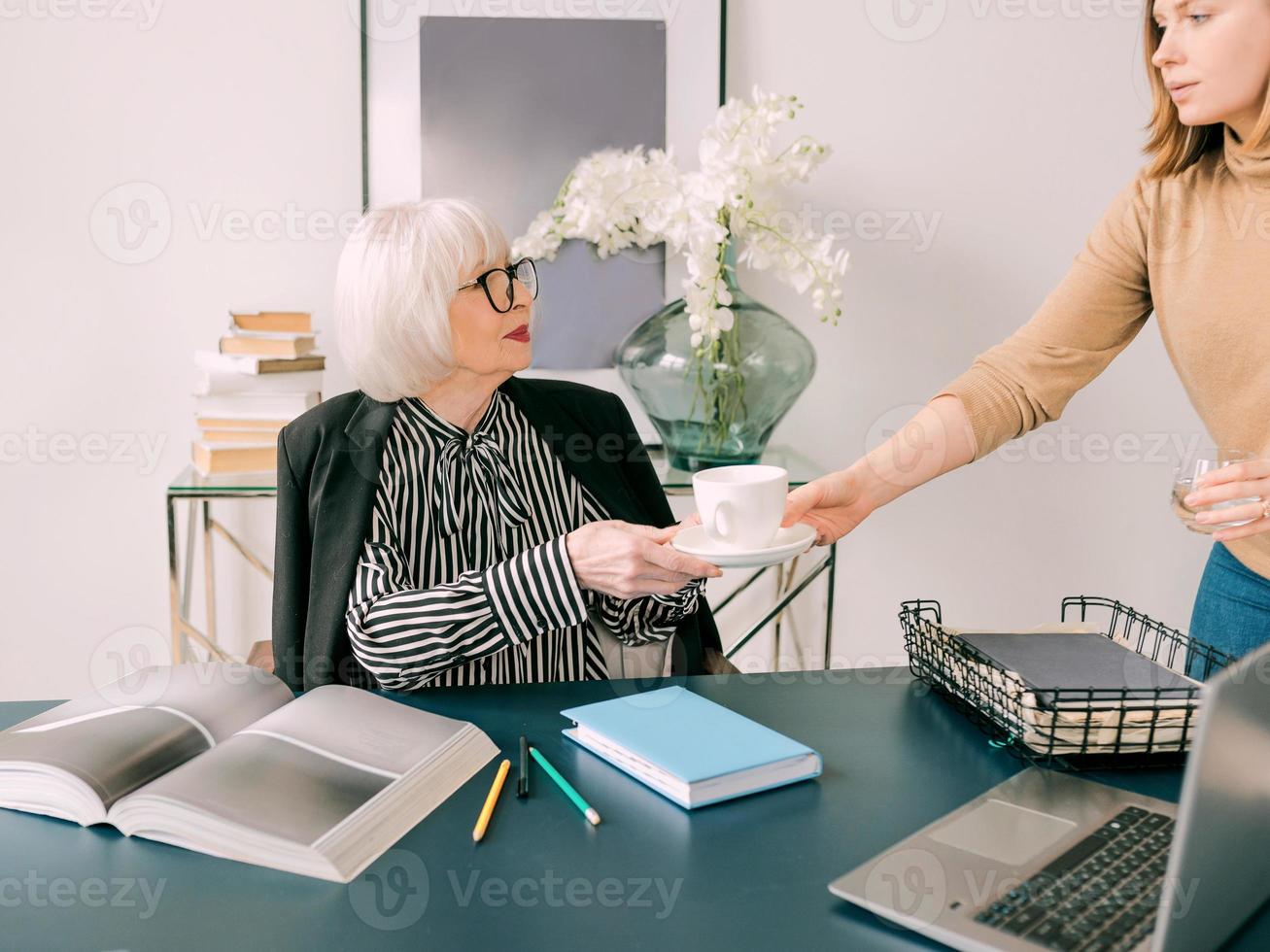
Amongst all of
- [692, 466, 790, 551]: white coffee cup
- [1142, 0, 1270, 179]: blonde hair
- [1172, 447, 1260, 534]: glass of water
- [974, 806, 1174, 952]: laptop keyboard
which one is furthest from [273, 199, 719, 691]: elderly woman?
[1142, 0, 1270, 179]: blonde hair

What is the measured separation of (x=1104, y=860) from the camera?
2.84ft

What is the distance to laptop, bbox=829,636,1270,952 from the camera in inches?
26.8

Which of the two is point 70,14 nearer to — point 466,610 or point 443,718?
point 466,610

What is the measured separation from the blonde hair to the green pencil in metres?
1.18

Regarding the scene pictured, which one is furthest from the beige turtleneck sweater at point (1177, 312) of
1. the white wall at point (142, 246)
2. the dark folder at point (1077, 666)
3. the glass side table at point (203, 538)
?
the white wall at point (142, 246)

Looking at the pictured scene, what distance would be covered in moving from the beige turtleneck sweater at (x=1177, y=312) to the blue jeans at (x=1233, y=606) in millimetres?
29

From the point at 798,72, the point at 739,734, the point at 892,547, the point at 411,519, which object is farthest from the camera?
the point at 892,547

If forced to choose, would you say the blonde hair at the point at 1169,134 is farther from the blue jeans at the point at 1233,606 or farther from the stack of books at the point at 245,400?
the stack of books at the point at 245,400

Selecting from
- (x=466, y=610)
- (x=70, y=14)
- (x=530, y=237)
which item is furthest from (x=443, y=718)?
(x=70, y=14)

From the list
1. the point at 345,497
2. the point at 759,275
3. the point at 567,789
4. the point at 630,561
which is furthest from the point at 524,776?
the point at 759,275

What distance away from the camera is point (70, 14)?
2336 millimetres

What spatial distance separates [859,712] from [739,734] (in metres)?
0.19

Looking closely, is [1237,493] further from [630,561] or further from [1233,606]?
[630,561]

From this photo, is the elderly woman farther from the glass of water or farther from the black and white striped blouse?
the glass of water
